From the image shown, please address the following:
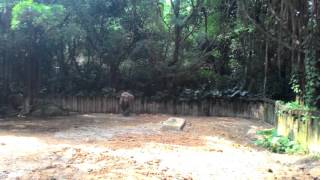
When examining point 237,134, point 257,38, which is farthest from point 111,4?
point 237,134

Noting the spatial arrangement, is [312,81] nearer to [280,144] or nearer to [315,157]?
[280,144]

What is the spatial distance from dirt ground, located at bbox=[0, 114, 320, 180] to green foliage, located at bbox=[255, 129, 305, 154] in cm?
26

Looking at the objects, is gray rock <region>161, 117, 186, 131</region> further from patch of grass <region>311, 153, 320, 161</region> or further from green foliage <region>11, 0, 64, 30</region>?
green foliage <region>11, 0, 64, 30</region>

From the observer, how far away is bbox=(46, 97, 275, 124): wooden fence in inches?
622

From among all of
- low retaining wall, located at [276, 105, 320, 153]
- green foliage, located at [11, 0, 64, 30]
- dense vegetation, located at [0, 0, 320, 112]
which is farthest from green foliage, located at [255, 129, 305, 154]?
green foliage, located at [11, 0, 64, 30]

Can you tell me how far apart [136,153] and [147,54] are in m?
8.52

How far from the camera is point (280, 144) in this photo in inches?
383

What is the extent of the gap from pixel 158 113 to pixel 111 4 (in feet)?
13.0

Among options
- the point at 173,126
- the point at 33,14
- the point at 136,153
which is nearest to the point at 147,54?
the point at 33,14

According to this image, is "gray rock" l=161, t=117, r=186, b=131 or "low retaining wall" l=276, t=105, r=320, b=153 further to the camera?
"gray rock" l=161, t=117, r=186, b=131

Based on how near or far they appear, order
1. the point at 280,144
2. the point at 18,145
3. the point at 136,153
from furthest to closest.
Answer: the point at 280,144
the point at 18,145
the point at 136,153

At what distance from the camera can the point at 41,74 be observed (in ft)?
56.1

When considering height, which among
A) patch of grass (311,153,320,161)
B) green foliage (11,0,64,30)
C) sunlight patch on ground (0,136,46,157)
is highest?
green foliage (11,0,64,30)

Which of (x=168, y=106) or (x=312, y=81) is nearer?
(x=312, y=81)
